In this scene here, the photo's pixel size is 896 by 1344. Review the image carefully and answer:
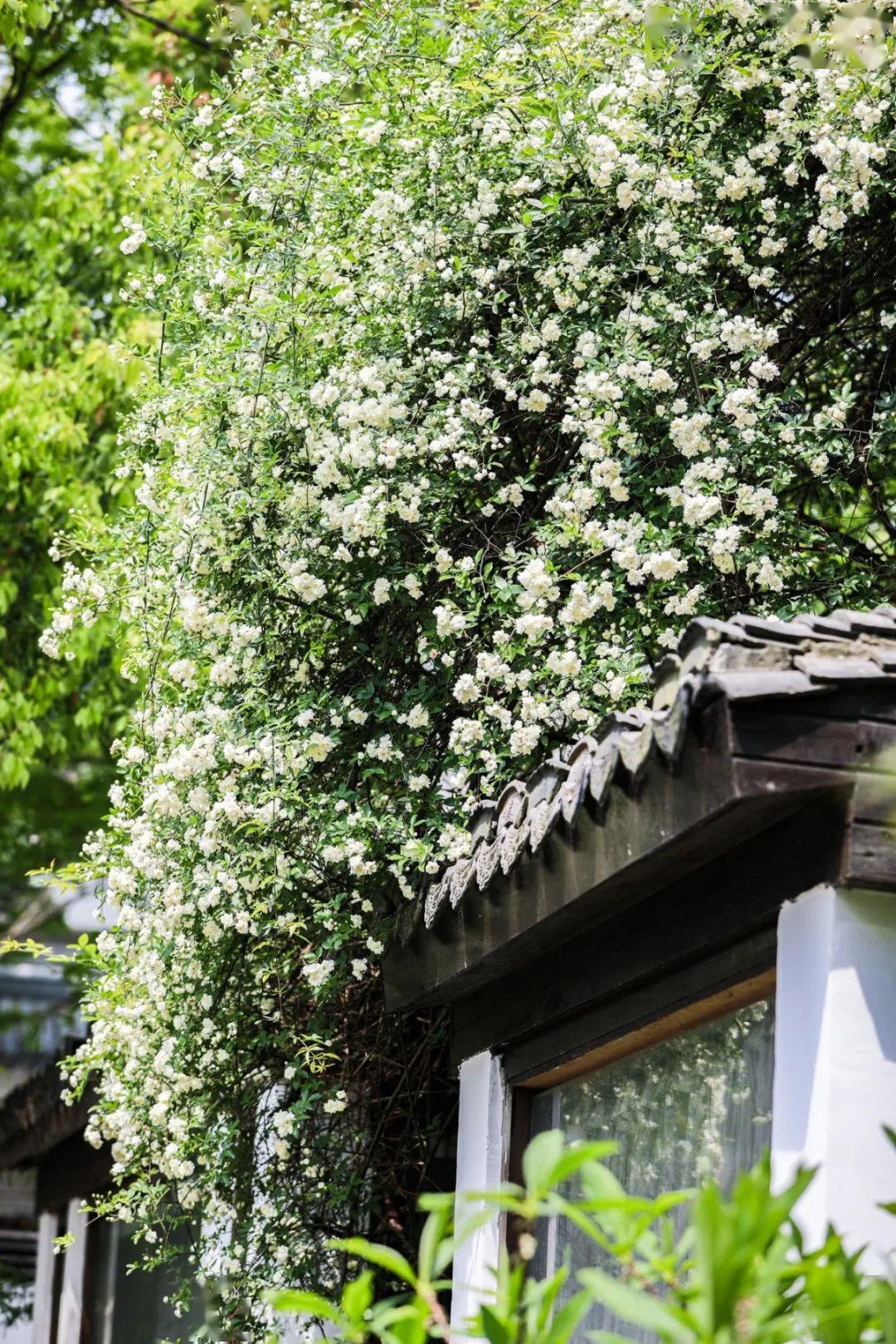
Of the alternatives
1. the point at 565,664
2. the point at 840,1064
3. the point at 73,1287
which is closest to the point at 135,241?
the point at 565,664

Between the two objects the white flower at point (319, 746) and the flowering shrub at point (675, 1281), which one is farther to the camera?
the white flower at point (319, 746)

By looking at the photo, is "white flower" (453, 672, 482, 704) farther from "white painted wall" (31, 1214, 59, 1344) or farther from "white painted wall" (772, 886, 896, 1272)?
"white painted wall" (31, 1214, 59, 1344)

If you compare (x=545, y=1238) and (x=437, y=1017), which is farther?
(x=437, y=1017)

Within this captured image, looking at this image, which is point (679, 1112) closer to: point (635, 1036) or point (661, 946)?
point (635, 1036)

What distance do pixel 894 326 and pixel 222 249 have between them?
6.52 ft

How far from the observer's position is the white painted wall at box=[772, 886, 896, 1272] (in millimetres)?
2504

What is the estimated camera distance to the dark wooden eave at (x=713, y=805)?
254 centimetres

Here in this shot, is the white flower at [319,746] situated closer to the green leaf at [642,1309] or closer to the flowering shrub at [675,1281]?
the flowering shrub at [675,1281]

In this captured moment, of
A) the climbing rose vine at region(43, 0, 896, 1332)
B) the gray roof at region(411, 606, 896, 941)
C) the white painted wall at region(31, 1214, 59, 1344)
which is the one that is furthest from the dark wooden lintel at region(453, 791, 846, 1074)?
the white painted wall at region(31, 1214, 59, 1344)

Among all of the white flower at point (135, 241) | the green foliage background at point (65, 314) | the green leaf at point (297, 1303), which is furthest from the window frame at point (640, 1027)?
the green foliage background at point (65, 314)

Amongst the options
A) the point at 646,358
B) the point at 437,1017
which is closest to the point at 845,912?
the point at 646,358

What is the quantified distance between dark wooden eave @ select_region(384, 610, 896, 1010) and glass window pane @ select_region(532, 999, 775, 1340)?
184 mm

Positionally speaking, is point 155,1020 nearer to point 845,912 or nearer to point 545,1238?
point 545,1238

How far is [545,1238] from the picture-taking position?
12.6ft
